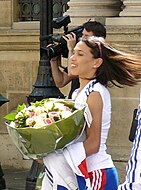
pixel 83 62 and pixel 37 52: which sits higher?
pixel 83 62

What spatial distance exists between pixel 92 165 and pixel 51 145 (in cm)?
37

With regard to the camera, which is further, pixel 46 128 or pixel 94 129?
pixel 94 129

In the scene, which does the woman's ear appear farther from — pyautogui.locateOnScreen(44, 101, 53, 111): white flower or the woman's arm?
pyautogui.locateOnScreen(44, 101, 53, 111): white flower

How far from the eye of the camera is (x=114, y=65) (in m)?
4.96

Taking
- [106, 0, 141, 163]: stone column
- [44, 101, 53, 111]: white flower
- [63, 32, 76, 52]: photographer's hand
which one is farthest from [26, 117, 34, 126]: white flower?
[106, 0, 141, 163]: stone column

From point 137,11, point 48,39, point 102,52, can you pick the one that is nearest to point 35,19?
point 137,11

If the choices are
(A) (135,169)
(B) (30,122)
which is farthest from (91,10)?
(A) (135,169)

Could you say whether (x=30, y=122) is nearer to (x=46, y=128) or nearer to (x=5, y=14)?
(x=46, y=128)

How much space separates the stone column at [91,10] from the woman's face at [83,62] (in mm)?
5311

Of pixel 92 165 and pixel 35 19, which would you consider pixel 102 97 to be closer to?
pixel 92 165

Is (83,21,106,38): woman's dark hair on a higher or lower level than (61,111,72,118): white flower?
higher

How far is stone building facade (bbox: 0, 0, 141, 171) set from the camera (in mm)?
9828

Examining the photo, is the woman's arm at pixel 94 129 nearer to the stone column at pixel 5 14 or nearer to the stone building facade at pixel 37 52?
the stone building facade at pixel 37 52

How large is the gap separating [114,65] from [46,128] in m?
0.64
